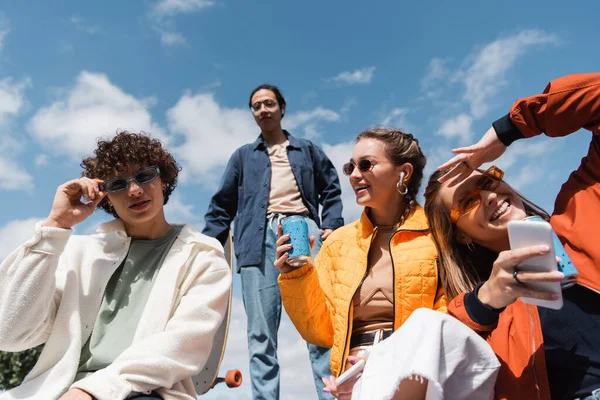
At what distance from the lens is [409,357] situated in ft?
6.36

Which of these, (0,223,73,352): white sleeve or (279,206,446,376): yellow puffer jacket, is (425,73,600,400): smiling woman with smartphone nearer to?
(279,206,446,376): yellow puffer jacket

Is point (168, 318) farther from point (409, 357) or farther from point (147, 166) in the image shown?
point (409, 357)

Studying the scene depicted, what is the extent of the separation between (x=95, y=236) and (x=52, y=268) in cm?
46

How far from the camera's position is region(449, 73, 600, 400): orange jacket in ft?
7.52

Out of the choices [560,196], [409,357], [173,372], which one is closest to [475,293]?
[409,357]

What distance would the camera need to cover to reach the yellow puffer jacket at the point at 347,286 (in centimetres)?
317


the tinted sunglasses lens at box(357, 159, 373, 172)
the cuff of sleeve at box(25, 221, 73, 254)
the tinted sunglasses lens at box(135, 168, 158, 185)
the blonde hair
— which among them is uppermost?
the tinted sunglasses lens at box(135, 168, 158, 185)

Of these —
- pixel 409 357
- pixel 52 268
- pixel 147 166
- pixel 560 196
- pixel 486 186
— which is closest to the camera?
pixel 409 357

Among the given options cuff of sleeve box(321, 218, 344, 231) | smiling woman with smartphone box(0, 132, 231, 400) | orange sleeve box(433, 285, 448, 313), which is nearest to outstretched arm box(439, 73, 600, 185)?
orange sleeve box(433, 285, 448, 313)

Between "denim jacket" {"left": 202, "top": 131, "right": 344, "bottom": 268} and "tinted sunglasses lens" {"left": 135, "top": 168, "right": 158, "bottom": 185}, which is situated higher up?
"denim jacket" {"left": 202, "top": 131, "right": 344, "bottom": 268}

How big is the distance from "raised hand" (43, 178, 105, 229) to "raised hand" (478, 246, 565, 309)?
234cm

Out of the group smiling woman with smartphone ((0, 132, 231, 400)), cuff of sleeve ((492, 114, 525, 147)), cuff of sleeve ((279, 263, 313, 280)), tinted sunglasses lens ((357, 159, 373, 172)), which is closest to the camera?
cuff of sleeve ((492, 114, 525, 147))

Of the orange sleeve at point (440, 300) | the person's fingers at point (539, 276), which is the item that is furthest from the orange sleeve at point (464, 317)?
the orange sleeve at point (440, 300)

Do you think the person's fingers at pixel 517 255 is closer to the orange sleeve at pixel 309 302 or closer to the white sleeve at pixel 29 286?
the orange sleeve at pixel 309 302
